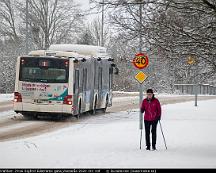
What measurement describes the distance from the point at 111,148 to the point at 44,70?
10278 millimetres

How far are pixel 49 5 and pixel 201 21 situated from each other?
52588 mm

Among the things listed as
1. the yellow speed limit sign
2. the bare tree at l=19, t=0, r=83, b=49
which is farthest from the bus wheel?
the bare tree at l=19, t=0, r=83, b=49

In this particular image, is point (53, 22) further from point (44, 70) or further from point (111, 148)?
point (111, 148)

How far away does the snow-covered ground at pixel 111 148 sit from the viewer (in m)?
13.7

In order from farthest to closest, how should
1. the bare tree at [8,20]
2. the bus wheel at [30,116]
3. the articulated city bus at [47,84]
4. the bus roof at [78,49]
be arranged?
1. the bare tree at [8,20]
2. the bus roof at [78,49]
3. the bus wheel at [30,116]
4. the articulated city bus at [47,84]

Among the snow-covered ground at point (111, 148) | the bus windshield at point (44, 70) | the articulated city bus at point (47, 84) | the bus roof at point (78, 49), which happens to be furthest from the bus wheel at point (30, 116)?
the bus roof at point (78, 49)

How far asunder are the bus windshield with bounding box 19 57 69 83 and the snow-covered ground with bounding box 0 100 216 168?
2641 mm

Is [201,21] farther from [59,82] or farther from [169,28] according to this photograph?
[59,82]

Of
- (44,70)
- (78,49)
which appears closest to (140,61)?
(44,70)

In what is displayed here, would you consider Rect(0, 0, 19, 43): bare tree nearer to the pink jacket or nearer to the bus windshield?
the bus windshield

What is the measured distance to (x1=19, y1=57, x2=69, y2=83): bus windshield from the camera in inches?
1046

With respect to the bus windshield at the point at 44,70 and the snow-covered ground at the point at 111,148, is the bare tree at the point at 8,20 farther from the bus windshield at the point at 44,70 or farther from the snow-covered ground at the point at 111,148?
the snow-covered ground at the point at 111,148

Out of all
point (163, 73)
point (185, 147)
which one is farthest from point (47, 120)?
point (163, 73)

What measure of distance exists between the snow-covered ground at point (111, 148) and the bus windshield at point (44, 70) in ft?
8.66
